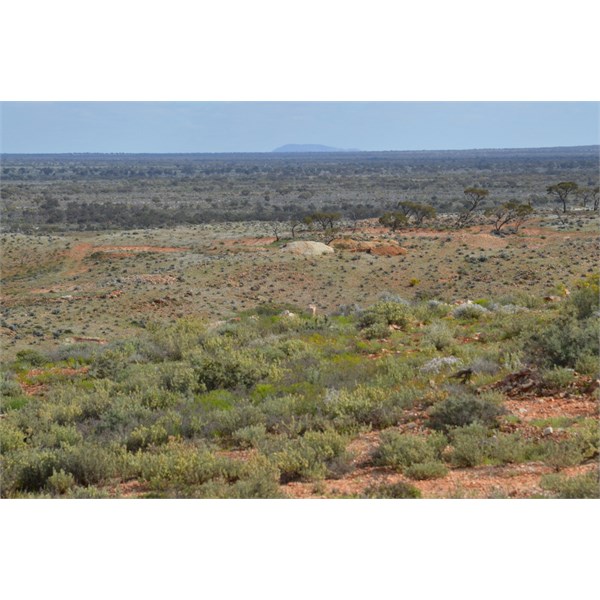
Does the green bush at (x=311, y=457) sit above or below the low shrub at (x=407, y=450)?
below

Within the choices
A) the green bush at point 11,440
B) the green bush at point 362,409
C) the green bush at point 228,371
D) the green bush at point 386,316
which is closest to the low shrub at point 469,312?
the green bush at point 386,316

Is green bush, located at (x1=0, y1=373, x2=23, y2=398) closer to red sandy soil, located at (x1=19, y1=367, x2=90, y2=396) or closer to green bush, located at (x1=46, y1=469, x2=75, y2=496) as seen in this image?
red sandy soil, located at (x1=19, y1=367, x2=90, y2=396)

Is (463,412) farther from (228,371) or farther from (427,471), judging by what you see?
(228,371)

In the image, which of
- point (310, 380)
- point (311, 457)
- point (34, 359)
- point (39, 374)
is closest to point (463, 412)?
point (311, 457)

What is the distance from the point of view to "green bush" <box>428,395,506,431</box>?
676 centimetres

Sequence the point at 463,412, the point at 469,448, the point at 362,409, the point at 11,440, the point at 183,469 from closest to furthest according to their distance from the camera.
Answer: the point at 183,469 → the point at 469,448 → the point at 463,412 → the point at 11,440 → the point at 362,409

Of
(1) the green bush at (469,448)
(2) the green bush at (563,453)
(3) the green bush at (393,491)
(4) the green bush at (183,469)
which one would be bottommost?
(4) the green bush at (183,469)

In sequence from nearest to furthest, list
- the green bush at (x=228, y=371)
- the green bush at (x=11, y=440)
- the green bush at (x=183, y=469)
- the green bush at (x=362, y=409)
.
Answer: the green bush at (x=183, y=469), the green bush at (x=11, y=440), the green bush at (x=362, y=409), the green bush at (x=228, y=371)

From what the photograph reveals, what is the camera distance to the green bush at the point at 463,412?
22.2ft

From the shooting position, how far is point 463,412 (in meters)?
6.79

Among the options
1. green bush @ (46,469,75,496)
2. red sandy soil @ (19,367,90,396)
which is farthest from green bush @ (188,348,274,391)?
green bush @ (46,469,75,496)

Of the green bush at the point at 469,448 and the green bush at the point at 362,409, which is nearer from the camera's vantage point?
the green bush at the point at 469,448

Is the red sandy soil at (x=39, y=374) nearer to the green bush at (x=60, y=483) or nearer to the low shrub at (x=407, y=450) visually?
the green bush at (x=60, y=483)

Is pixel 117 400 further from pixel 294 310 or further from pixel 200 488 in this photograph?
pixel 294 310
